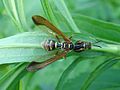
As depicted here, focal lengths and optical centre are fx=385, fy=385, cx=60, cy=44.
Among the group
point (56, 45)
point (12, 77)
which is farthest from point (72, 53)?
point (12, 77)

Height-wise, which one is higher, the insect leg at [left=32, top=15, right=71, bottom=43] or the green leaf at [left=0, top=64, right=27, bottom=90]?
the insect leg at [left=32, top=15, right=71, bottom=43]

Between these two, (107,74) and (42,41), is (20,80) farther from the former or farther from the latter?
(107,74)

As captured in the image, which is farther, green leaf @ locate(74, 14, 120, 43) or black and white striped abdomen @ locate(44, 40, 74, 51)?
green leaf @ locate(74, 14, 120, 43)

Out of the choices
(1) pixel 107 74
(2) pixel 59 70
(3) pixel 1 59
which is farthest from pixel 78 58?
(2) pixel 59 70

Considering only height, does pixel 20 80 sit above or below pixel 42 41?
below

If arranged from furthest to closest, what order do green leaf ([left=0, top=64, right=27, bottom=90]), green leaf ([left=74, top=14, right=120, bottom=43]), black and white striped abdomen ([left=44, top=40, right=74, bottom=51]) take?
green leaf ([left=74, top=14, right=120, bottom=43]), black and white striped abdomen ([left=44, top=40, right=74, bottom=51]), green leaf ([left=0, top=64, right=27, bottom=90])

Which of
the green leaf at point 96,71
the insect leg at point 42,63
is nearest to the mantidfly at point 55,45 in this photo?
the insect leg at point 42,63

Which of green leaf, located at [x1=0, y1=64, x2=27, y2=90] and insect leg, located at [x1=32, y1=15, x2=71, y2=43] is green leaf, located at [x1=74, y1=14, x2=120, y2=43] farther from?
green leaf, located at [x1=0, y1=64, x2=27, y2=90]

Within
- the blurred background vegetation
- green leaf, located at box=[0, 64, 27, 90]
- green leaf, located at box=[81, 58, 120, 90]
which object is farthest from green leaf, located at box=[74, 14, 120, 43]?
green leaf, located at box=[0, 64, 27, 90]

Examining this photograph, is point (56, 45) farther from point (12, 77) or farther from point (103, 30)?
point (12, 77)

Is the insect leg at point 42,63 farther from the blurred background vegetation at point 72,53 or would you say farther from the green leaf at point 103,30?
the green leaf at point 103,30

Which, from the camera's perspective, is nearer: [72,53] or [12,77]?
[12,77]
